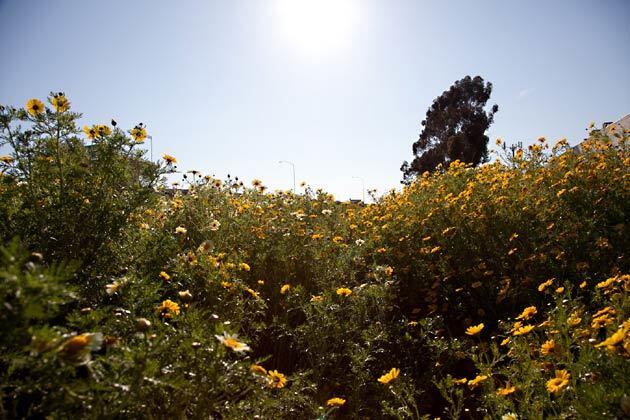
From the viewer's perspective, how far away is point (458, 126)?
24656 mm

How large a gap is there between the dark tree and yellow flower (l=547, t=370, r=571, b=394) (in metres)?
22.4

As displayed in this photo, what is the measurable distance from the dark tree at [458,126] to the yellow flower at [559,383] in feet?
73.6

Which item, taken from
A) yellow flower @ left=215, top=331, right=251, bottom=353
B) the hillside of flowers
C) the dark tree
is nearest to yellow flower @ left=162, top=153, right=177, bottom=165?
the hillside of flowers

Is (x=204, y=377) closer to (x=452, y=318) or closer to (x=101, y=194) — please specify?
(x=101, y=194)

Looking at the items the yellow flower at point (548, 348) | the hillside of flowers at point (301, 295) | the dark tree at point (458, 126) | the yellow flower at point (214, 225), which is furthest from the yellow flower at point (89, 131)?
the dark tree at point (458, 126)

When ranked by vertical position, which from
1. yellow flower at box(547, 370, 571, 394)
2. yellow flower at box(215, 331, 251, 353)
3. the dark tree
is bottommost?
yellow flower at box(547, 370, 571, 394)

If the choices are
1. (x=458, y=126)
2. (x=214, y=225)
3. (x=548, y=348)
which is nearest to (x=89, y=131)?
(x=214, y=225)

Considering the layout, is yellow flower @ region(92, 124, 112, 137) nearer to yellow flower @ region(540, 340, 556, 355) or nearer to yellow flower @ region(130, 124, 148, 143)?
yellow flower @ region(130, 124, 148, 143)

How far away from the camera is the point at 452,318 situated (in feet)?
11.2

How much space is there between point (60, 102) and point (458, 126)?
24.8 meters

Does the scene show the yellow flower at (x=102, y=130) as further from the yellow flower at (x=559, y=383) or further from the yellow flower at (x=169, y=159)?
the yellow flower at (x=559, y=383)

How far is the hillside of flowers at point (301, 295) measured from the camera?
48.3 inches

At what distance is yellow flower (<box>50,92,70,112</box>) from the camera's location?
224 cm

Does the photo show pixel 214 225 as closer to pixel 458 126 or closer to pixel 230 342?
pixel 230 342
